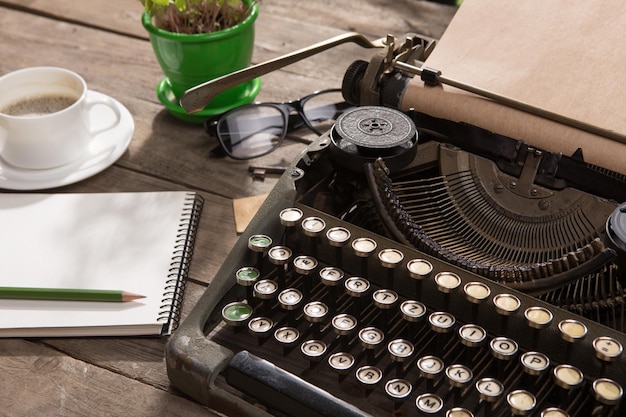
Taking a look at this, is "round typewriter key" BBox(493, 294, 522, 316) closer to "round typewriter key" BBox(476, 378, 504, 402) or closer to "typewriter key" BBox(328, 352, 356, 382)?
"round typewriter key" BBox(476, 378, 504, 402)

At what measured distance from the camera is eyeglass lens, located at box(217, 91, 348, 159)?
1.65 m

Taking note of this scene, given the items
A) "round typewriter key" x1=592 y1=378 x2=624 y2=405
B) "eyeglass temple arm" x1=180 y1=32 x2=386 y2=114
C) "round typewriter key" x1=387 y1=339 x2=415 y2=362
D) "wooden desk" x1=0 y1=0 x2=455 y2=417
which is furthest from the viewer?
"eyeglass temple arm" x1=180 y1=32 x2=386 y2=114

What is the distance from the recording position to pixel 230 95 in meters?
1.73

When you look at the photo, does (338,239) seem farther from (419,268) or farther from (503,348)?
(503,348)

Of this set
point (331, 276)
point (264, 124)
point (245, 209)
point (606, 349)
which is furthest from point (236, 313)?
point (264, 124)

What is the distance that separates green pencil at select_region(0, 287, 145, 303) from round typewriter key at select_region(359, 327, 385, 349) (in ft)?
1.22

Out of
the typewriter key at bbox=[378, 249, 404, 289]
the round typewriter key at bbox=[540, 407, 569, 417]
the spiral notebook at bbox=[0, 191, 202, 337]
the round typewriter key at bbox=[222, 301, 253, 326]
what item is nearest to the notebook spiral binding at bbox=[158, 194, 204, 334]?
the spiral notebook at bbox=[0, 191, 202, 337]

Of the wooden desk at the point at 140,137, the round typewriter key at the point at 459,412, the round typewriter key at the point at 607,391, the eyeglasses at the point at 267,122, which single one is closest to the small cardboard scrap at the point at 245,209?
the wooden desk at the point at 140,137

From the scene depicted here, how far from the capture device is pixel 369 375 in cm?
109

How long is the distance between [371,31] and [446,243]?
86 cm

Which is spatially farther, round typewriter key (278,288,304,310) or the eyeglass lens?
the eyeglass lens

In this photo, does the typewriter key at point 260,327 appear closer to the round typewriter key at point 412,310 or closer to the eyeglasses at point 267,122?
the round typewriter key at point 412,310

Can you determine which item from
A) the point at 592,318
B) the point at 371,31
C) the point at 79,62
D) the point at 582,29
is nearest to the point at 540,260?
the point at 592,318

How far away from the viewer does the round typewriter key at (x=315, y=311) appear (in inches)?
44.9
